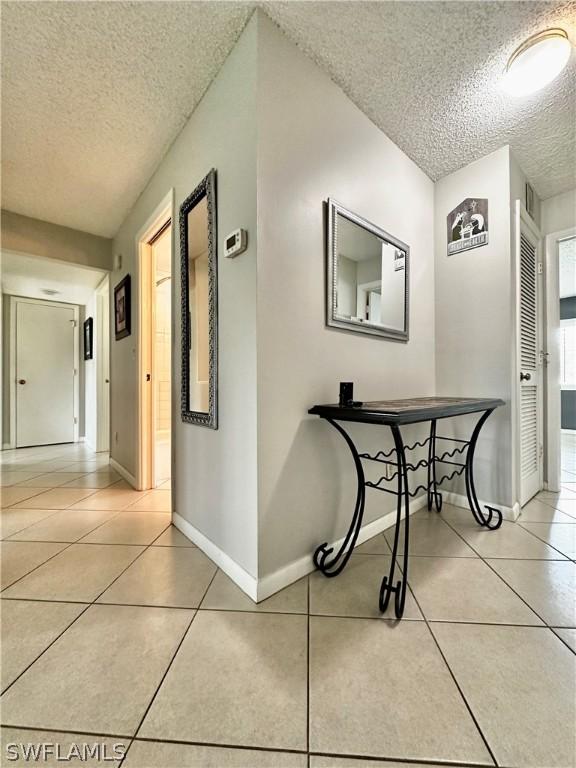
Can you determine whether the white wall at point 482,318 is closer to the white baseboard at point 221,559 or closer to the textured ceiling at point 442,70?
the textured ceiling at point 442,70

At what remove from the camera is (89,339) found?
4.62 meters

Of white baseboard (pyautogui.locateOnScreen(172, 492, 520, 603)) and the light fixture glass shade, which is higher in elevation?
the light fixture glass shade

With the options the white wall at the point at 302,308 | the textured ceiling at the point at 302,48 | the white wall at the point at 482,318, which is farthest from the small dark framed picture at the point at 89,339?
the white wall at the point at 482,318

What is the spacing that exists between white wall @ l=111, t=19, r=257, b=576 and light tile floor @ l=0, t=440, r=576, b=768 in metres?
0.28

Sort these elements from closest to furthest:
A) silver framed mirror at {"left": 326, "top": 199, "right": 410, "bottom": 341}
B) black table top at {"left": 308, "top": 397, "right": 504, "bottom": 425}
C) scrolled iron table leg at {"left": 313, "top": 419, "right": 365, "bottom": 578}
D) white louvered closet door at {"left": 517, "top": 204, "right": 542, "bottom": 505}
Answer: black table top at {"left": 308, "top": 397, "right": 504, "bottom": 425} → scrolled iron table leg at {"left": 313, "top": 419, "right": 365, "bottom": 578} → silver framed mirror at {"left": 326, "top": 199, "right": 410, "bottom": 341} → white louvered closet door at {"left": 517, "top": 204, "right": 542, "bottom": 505}

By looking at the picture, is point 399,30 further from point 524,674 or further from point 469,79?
point 524,674

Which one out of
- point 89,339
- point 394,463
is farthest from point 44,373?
point 394,463

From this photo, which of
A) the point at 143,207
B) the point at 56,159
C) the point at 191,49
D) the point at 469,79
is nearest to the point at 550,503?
the point at 469,79

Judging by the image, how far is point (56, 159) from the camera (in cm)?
219

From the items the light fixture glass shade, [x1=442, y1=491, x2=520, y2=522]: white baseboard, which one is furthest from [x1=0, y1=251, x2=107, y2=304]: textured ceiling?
[x1=442, y1=491, x2=520, y2=522]: white baseboard

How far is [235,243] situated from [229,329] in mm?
365

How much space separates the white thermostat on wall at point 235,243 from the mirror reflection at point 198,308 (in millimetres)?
304

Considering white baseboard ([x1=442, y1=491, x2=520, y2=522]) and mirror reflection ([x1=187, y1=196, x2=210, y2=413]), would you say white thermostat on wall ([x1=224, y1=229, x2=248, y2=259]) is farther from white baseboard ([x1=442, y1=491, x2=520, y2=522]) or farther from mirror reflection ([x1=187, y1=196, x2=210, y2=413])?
white baseboard ([x1=442, y1=491, x2=520, y2=522])

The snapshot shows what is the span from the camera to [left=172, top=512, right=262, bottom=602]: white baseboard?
1264 millimetres
